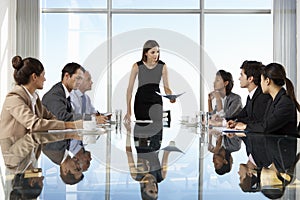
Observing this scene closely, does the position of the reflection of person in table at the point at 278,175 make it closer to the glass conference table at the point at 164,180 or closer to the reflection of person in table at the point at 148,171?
the glass conference table at the point at 164,180

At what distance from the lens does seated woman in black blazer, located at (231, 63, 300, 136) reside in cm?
295

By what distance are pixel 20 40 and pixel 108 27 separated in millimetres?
1359

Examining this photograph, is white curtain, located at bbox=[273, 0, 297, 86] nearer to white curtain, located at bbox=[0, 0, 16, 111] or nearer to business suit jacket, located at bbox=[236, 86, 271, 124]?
business suit jacket, located at bbox=[236, 86, 271, 124]

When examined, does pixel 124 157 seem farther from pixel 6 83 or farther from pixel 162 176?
pixel 6 83

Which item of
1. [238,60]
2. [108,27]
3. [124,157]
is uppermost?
[108,27]

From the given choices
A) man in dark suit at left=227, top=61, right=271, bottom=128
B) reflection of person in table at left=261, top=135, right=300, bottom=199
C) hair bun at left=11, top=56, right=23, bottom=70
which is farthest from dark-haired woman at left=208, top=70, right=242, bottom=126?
reflection of person in table at left=261, top=135, right=300, bottom=199

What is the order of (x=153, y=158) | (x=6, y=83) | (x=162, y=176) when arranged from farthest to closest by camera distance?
(x=6, y=83), (x=153, y=158), (x=162, y=176)

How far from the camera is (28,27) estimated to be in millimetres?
7164

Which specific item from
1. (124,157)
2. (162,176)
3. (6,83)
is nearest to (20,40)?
(6,83)

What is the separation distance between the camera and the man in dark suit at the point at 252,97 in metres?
3.56

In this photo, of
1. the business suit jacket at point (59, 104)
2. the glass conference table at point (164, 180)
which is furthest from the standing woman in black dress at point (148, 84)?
the glass conference table at point (164, 180)

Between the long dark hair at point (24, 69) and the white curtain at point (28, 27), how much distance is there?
13.7 feet

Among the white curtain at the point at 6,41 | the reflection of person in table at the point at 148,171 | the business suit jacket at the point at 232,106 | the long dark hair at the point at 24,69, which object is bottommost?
the reflection of person in table at the point at 148,171

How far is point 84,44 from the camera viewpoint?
7242 millimetres
